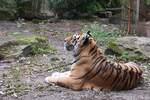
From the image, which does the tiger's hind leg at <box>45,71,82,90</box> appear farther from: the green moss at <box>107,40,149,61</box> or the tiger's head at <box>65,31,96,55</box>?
the green moss at <box>107,40,149,61</box>

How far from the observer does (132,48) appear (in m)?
8.50

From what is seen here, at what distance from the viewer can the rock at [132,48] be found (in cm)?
841

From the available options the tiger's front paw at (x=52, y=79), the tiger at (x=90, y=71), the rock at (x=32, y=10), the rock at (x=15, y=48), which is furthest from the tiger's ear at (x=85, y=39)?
the rock at (x=32, y=10)

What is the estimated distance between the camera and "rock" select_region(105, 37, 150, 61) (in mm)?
8406

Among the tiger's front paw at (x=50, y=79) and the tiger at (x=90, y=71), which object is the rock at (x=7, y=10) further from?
the tiger at (x=90, y=71)

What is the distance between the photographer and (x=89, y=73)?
628cm

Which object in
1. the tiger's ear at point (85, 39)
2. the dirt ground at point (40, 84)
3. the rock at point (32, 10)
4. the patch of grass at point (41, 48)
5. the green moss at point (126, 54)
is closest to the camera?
Result: the dirt ground at point (40, 84)

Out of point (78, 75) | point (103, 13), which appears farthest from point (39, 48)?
point (103, 13)

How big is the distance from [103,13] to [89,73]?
11.7 metres

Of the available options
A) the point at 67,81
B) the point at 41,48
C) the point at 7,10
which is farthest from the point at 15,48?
the point at 7,10

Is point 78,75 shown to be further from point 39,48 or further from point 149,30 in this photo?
point 149,30

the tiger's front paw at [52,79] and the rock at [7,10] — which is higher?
the rock at [7,10]

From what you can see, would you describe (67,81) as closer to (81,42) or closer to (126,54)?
(81,42)

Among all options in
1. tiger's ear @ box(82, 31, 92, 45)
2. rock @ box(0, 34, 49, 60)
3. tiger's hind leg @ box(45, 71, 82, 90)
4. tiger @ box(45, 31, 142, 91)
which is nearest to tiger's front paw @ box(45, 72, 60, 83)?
tiger's hind leg @ box(45, 71, 82, 90)
